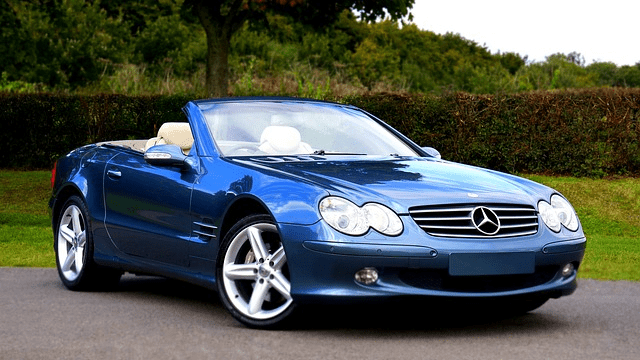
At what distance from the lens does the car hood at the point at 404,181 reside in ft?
22.2

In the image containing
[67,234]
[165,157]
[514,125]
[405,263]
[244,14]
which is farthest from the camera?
[244,14]

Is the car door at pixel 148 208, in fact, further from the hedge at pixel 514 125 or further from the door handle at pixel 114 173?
the hedge at pixel 514 125

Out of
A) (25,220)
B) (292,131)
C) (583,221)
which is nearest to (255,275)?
(292,131)

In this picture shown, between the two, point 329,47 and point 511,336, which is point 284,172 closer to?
point 511,336

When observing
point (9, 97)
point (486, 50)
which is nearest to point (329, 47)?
point (486, 50)

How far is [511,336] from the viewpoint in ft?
22.8

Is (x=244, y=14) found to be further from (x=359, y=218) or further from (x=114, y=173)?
(x=359, y=218)

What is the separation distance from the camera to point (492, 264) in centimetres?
668

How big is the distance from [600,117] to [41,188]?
32.4 ft

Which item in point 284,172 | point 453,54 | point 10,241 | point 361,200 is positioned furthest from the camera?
point 453,54

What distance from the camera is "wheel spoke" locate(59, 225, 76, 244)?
943 cm

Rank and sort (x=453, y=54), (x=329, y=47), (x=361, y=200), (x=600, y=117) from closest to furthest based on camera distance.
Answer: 1. (x=361, y=200)
2. (x=600, y=117)
3. (x=329, y=47)
4. (x=453, y=54)

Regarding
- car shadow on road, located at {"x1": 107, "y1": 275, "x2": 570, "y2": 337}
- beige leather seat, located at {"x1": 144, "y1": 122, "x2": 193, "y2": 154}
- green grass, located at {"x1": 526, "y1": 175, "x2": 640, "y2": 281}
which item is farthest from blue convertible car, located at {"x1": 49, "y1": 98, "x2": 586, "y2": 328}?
green grass, located at {"x1": 526, "y1": 175, "x2": 640, "y2": 281}

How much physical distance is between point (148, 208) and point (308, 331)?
1.81m
